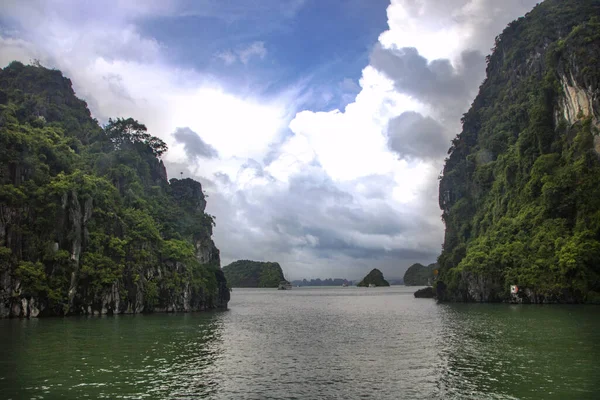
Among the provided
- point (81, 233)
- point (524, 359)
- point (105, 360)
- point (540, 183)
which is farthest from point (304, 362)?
point (540, 183)

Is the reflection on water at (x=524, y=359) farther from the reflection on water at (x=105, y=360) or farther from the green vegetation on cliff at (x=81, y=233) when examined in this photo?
the green vegetation on cliff at (x=81, y=233)

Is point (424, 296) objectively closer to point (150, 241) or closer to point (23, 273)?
point (150, 241)

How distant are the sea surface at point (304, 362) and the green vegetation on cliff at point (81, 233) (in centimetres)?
1204

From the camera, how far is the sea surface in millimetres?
25188

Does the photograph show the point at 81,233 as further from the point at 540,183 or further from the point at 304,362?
the point at 540,183

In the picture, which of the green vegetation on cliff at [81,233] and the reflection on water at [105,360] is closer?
the reflection on water at [105,360]

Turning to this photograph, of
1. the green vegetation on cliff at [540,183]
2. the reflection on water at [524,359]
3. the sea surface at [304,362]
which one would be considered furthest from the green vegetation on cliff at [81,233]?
the green vegetation on cliff at [540,183]

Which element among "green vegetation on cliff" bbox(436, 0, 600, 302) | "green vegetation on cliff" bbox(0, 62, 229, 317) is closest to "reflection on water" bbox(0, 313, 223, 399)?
"green vegetation on cliff" bbox(0, 62, 229, 317)

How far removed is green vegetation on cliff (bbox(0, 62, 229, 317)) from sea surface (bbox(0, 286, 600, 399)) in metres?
12.0

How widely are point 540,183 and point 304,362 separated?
287 feet

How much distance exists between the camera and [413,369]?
31203mm

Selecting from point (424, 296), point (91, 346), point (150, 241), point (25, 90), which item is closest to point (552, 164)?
point (424, 296)

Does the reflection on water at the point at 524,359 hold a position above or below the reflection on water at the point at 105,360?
below

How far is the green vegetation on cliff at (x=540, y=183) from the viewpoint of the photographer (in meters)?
84.8
